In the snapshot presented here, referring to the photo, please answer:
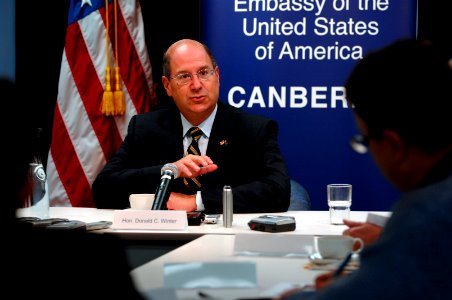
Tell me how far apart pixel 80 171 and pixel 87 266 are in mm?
3466

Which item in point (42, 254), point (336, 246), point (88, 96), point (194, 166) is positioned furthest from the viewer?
point (88, 96)

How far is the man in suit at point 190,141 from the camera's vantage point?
3.47 meters

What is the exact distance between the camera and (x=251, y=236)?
223 cm

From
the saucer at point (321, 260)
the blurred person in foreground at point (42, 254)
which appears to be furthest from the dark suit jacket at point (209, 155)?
the blurred person in foreground at point (42, 254)

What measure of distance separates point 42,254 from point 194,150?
8.60ft

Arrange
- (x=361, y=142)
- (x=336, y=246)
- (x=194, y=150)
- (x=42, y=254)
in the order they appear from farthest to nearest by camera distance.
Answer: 1. (x=194, y=150)
2. (x=336, y=246)
3. (x=361, y=142)
4. (x=42, y=254)

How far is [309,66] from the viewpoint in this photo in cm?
448

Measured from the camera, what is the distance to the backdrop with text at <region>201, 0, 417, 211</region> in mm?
4434

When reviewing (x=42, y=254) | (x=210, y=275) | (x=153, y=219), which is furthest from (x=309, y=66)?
(x=42, y=254)

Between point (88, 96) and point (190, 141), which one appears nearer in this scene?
point (190, 141)

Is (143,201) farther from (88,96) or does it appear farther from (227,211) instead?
(88,96)

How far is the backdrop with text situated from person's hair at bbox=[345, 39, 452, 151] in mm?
3109

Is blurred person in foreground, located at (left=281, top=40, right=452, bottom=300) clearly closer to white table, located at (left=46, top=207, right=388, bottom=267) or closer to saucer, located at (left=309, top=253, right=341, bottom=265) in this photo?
saucer, located at (left=309, top=253, right=341, bottom=265)

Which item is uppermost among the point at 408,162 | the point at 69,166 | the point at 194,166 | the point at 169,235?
the point at 408,162
